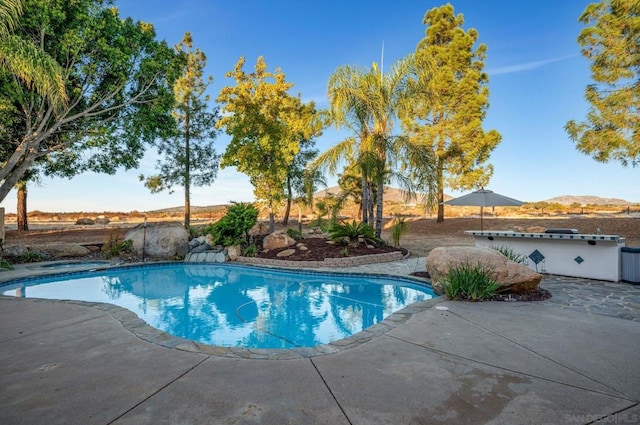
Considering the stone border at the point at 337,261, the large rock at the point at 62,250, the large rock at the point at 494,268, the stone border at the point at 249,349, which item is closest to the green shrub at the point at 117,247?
the large rock at the point at 62,250

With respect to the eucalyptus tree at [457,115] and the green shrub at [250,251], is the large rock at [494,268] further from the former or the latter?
the eucalyptus tree at [457,115]

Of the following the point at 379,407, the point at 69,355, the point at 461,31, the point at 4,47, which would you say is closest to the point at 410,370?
the point at 379,407

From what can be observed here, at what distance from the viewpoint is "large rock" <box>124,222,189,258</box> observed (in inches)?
490

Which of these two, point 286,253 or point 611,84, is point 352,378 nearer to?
point 286,253

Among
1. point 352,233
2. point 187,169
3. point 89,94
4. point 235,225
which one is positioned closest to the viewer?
point 352,233

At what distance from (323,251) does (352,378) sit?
27.3 ft

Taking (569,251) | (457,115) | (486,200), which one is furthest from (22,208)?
(457,115)

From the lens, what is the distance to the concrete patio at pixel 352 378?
2236 mm

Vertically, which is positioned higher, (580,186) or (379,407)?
(580,186)

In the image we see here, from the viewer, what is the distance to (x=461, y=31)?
68.2ft

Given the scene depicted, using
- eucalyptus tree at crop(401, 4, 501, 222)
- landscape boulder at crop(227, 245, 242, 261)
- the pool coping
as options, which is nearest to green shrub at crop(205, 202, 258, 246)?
landscape boulder at crop(227, 245, 242, 261)

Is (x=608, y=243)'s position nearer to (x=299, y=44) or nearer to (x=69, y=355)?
(x=69, y=355)

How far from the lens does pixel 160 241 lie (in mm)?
12555

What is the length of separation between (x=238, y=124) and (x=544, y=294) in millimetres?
13166
